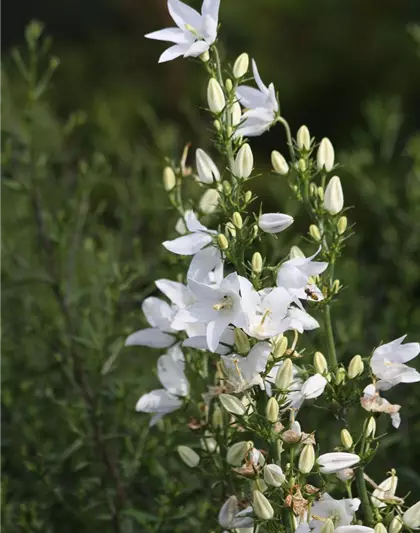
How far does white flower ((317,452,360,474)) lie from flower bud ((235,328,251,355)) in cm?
14

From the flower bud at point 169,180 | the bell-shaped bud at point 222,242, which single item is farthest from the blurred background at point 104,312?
the bell-shaped bud at point 222,242

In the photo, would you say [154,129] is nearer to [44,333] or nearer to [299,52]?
[44,333]

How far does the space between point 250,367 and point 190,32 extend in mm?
403

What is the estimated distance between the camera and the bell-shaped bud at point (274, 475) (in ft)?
3.23

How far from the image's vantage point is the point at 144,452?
1585 millimetres

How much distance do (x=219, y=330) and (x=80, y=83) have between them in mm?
4854

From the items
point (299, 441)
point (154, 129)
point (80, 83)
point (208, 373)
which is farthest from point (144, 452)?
point (80, 83)

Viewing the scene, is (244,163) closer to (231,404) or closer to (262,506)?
(231,404)

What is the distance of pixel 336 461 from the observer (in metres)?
1.03

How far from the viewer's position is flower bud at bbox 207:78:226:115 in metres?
1.08

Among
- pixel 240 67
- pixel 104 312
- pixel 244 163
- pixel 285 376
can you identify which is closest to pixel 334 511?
pixel 285 376

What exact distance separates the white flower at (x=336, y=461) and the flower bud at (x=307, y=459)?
2 cm

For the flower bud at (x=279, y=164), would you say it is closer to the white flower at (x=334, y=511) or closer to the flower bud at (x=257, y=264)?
the flower bud at (x=257, y=264)

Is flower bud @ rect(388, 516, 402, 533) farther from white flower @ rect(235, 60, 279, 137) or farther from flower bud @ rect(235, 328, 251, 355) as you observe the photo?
white flower @ rect(235, 60, 279, 137)
